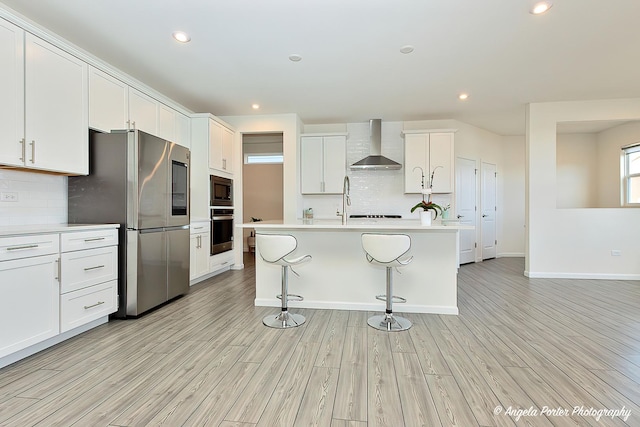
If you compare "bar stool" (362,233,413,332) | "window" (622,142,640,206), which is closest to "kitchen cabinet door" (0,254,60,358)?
"bar stool" (362,233,413,332)

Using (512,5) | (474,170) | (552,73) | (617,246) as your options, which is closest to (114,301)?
(512,5)

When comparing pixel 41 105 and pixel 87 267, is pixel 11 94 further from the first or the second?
pixel 87 267

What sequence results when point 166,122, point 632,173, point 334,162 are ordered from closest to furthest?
point 166,122, point 632,173, point 334,162

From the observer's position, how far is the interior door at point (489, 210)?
6.57 metres

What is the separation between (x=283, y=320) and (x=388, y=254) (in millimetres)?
1188

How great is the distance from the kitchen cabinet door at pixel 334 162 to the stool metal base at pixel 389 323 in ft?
10.2

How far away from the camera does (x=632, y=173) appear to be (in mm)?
5391

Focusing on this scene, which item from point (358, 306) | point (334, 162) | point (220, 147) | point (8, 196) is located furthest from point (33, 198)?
point (334, 162)

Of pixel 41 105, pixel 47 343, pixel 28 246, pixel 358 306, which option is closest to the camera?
pixel 28 246

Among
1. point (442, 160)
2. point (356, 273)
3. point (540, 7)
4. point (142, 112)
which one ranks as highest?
point (540, 7)

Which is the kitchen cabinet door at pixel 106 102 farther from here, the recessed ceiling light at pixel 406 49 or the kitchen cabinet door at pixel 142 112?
the recessed ceiling light at pixel 406 49

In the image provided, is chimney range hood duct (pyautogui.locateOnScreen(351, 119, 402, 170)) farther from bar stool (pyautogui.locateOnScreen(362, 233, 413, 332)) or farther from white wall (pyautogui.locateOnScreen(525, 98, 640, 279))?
bar stool (pyautogui.locateOnScreen(362, 233, 413, 332))

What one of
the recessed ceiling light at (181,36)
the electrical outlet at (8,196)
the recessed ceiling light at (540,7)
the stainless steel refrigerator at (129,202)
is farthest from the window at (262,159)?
the recessed ceiling light at (540,7)

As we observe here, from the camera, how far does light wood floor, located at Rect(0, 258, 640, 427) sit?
5.31 feet
